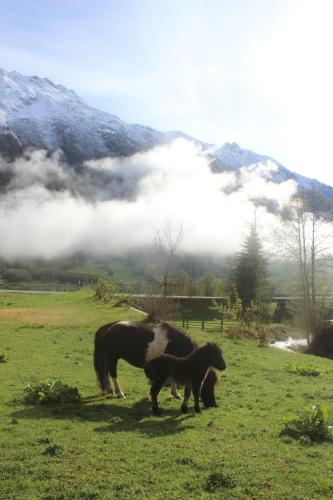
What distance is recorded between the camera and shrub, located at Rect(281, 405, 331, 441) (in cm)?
920

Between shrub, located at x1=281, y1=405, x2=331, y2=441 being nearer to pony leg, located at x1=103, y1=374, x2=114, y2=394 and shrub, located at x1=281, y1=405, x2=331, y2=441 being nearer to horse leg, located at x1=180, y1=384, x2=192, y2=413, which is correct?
horse leg, located at x1=180, y1=384, x2=192, y2=413

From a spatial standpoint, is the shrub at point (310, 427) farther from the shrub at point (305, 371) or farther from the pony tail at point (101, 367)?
the shrub at point (305, 371)

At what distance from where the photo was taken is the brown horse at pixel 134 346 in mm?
12617

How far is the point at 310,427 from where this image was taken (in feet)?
30.4

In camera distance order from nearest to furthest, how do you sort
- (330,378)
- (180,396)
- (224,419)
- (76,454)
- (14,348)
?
(76,454) < (224,419) < (180,396) < (330,378) < (14,348)

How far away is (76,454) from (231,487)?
2.87 m

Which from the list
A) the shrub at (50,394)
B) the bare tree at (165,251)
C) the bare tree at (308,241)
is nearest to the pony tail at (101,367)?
the shrub at (50,394)

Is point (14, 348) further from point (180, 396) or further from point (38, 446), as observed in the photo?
point (38, 446)

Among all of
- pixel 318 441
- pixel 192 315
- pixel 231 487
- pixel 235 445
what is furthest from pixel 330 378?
pixel 192 315

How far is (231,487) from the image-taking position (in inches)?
273

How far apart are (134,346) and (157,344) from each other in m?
0.65

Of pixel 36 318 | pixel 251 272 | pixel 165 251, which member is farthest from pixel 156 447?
Answer: pixel 251 272

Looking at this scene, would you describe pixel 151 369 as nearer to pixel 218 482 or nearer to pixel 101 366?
pixel 101 366

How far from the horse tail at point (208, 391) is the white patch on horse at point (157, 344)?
1.50m
